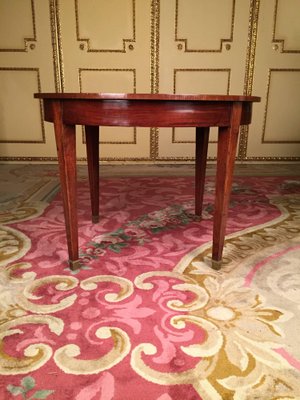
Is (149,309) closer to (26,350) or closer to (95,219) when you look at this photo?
(26,350)

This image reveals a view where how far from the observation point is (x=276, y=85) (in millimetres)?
2955

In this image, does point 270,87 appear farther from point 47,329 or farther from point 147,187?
point 47,329

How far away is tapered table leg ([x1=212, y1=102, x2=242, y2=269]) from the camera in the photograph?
2.98 ft

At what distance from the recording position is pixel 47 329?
0.75 m

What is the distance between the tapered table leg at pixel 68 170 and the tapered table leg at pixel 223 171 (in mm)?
420

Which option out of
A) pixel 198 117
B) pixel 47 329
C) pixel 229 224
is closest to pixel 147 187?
pixel 229 224

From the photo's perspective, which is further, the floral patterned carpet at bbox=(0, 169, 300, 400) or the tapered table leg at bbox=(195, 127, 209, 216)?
the tapered table leg at bbox=(195, 127, 209, 216)

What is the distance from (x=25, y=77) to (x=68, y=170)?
2324 mm

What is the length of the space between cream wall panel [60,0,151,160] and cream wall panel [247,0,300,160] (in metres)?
0.98

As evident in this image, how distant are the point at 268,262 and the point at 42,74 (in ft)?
8.40

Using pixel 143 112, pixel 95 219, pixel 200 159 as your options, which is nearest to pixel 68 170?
pixel 143 112

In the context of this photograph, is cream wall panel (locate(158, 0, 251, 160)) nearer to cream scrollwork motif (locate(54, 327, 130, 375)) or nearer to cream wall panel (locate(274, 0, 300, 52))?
cream wall panel (locate(274, 0, 300, 52))

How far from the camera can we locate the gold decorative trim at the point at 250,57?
2801mm

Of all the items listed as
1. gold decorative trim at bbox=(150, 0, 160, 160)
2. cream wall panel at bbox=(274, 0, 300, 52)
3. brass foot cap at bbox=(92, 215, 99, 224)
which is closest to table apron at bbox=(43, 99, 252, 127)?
brass foot cap at bbox=(92, 215, 99, 224)
